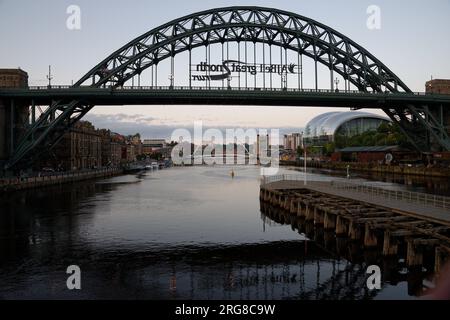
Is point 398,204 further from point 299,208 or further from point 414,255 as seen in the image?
point 299,208

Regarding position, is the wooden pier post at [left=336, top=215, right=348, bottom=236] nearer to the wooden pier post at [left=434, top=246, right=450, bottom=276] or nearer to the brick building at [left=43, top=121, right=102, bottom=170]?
the wooden pier post at [left=434, top=246, right=450, bottom=276]

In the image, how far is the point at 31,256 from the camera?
23.6 m

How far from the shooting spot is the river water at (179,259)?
707 inches

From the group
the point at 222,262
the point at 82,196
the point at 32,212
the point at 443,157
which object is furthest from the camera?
the point at 443,157

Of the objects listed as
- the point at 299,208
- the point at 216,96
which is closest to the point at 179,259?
the point at 299,208

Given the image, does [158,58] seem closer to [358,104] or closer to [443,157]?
[358,104]

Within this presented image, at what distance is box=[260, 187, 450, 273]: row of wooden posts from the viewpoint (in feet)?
64.2

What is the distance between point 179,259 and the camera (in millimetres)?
23078

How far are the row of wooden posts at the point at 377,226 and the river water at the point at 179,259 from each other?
3.34 ft

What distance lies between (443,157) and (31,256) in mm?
73855

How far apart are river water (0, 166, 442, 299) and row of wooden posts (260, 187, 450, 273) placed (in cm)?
102

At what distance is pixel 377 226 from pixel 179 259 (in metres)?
11.2

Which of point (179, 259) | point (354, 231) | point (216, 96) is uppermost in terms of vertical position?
point (216, 96)
